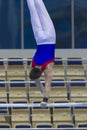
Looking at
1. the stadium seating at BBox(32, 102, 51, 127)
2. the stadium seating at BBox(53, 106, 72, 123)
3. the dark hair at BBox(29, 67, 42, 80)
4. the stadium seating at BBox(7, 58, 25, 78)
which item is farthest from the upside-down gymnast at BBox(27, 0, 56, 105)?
the stadium seating at BBox(7, 58, 25, 78)

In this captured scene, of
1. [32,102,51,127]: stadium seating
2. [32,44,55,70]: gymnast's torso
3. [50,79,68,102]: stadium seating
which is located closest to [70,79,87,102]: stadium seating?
[50,79,68,102]: stadium seating

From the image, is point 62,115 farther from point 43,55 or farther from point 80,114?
point 43,55

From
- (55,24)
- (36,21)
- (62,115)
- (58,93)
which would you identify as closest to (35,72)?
(36,21)

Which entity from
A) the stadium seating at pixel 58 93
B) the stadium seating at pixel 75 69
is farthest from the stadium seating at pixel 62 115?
the stadium seating at pixel 75 69

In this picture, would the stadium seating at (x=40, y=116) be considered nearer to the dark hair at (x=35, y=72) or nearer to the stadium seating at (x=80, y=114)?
the stadium seating at (x=80, y=114)

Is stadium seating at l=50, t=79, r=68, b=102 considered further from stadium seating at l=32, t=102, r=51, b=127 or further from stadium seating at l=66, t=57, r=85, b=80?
stadium seating at l=66, t=57, r=85, b=80

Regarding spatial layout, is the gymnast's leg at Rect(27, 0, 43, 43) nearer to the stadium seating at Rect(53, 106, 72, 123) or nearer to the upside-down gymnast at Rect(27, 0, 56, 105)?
the upside-down gymnast at Rect(27, 0, 56, 105)

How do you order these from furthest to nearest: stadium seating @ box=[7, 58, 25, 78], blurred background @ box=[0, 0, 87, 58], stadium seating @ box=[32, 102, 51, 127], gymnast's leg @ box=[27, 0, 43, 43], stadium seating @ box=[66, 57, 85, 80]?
1. blurred background @ box=[0, 0, 87, 58]
2. stadium seating @ box=[66, 57, 85, 80]
3. stadium seating @ box=[7, 58, 25, 78]
4. stadium seating @ box=[32, 102, 51, 127]
5. gymnast's leg @ box=[27, 0, 43, 43]

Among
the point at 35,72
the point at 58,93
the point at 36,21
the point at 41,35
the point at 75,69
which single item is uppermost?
the point at 36,21

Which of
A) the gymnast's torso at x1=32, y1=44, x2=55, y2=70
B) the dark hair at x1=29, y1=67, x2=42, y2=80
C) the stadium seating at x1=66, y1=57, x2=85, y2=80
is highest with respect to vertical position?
the gymnast's torso at x1=32, y1=44, x2=55, y2=70

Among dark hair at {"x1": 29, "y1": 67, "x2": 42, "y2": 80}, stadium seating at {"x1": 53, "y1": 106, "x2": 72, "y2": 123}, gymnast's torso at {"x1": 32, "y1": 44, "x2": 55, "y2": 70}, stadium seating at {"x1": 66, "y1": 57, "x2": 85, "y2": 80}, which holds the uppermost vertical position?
gymnast's torso at {"x1": 32, "y1": 44, "x2": 55, "y2": 70}

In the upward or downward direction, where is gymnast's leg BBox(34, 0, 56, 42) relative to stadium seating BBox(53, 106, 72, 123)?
upward

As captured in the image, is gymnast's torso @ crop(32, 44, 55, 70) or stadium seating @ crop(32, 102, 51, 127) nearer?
gymnast's torso @ crop(32, 44, 55, 70)

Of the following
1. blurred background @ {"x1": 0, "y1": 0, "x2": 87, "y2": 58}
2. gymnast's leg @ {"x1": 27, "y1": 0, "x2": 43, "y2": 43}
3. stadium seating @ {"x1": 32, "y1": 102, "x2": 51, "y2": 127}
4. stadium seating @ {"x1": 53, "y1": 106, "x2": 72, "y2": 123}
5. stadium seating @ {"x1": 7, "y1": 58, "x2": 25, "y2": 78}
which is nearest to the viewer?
gymnast's leg @ {"x1": 27, "y1": 0, "x2": 43, "y2": 43}
